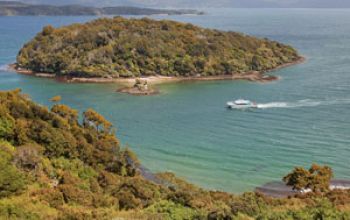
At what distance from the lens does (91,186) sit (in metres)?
24.9

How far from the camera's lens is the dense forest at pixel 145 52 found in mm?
82938

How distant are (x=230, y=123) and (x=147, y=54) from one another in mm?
41431

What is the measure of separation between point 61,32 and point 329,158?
74.7 metres

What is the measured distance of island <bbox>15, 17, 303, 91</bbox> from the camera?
82.0 meters

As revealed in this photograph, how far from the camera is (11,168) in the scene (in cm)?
2220

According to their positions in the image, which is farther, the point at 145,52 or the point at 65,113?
the point at 145,52

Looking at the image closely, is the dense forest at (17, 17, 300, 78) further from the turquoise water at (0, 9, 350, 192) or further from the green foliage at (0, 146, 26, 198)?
the green foliage at (0, 146, 26, 198)

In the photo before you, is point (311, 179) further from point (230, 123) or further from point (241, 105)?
point (241, 105)

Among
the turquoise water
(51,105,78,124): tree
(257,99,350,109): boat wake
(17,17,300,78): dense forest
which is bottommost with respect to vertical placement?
the turquoise water

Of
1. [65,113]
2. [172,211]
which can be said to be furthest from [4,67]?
[172,211]

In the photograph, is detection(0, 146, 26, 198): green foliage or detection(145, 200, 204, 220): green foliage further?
detection(0, 146, 26, 198): green foliage

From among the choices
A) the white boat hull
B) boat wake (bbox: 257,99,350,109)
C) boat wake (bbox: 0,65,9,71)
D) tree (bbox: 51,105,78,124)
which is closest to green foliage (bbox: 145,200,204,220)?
tree (bbox: 51,105,78,124)

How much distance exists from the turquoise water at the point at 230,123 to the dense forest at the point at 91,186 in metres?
4.94

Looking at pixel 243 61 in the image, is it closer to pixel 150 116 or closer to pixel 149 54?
pixel 149 54
